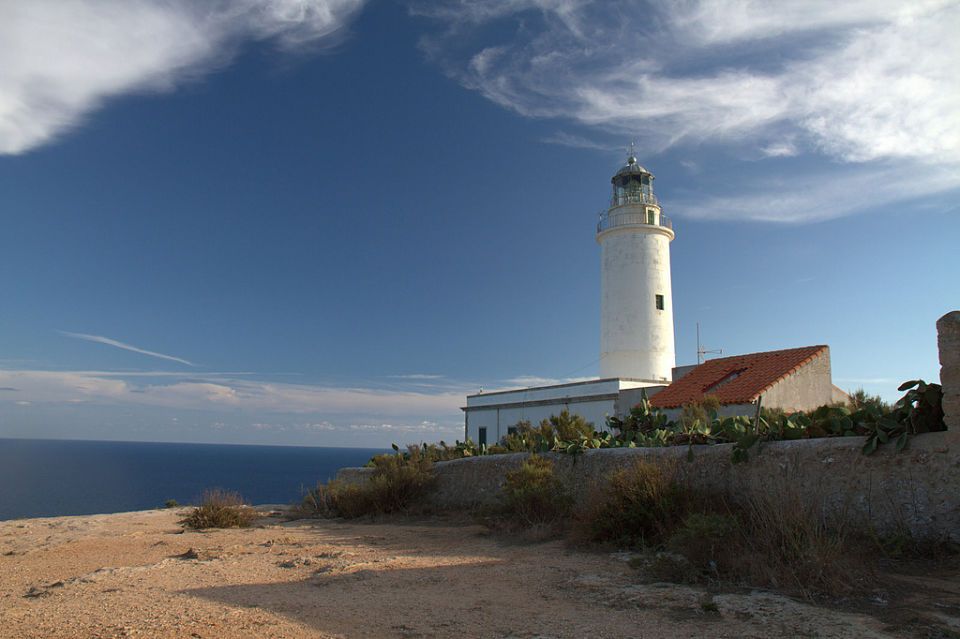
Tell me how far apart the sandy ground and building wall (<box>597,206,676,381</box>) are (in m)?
16.4

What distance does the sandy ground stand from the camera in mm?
4336

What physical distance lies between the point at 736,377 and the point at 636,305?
5916mm

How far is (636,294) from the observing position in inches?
945

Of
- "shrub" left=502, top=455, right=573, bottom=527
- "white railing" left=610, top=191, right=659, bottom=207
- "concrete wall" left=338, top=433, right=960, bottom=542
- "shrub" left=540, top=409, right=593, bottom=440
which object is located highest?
"white railing" left=610, top=191, right=659, bottom=207

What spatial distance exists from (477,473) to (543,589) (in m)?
5.83

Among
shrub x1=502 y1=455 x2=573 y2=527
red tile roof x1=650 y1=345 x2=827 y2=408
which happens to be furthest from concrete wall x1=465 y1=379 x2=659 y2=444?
shrub x1=502 y1=455 x2=573 y2=527

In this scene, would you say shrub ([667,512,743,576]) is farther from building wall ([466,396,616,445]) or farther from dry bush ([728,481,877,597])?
building wall ([466,396,616,445])

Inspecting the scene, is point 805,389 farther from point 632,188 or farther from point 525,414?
point 632,188

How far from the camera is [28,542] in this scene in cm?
893

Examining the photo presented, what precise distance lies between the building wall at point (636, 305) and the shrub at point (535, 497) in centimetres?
1444

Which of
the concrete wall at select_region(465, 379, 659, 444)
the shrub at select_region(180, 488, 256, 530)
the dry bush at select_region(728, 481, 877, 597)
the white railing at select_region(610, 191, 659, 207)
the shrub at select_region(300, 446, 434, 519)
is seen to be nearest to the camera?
the dry bush at select_region(728, 481, 877, 597)

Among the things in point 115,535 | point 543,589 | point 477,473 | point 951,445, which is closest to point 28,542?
point 115,535

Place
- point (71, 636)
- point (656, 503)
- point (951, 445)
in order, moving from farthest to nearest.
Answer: point (656, 503)
point (951, 445)
point (71, 636)

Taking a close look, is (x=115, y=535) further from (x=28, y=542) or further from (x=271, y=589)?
(x=271, y=589)
